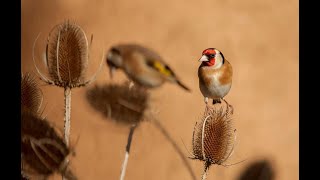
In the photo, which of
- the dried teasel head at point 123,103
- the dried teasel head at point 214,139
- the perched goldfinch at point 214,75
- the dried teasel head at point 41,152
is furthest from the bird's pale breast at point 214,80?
the dried teasel head at point 41,152

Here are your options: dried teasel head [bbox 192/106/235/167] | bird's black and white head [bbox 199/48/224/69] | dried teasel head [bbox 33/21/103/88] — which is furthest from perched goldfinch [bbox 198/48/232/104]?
dried teasel head [bbox 33/21/103/88]

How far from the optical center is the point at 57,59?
2.02 feet

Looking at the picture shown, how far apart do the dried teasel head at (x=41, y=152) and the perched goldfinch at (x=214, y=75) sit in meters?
0.32

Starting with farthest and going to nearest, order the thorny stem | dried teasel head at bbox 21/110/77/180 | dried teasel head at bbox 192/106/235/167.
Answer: the thorny stem, dried teasel head at bbox 192/106/235/167, dried teasel head at bbox 21/110/77/180

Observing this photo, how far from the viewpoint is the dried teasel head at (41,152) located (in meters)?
0.54

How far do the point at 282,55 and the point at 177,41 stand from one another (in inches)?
9.0

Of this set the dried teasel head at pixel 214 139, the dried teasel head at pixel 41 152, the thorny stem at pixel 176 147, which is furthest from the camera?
the thorny stem at pixel 176 147

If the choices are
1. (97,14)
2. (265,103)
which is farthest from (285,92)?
(97,14)

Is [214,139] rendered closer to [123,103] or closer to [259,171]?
[123,103]

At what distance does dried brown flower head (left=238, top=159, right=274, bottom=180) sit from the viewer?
941 millimetres

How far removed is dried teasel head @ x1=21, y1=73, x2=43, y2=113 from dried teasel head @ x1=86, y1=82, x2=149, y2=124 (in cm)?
14

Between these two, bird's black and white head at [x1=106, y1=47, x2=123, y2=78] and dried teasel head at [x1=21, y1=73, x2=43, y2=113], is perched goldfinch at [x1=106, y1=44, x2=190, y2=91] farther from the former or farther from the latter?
dried teasel head at [x1=21, y1=73, x2=43, y2=113]

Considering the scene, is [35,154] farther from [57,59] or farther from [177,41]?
[177,41]

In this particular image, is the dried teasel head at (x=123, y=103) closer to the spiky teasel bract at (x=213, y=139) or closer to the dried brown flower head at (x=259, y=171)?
the spiky teasel bract at (x=213, y=139)
